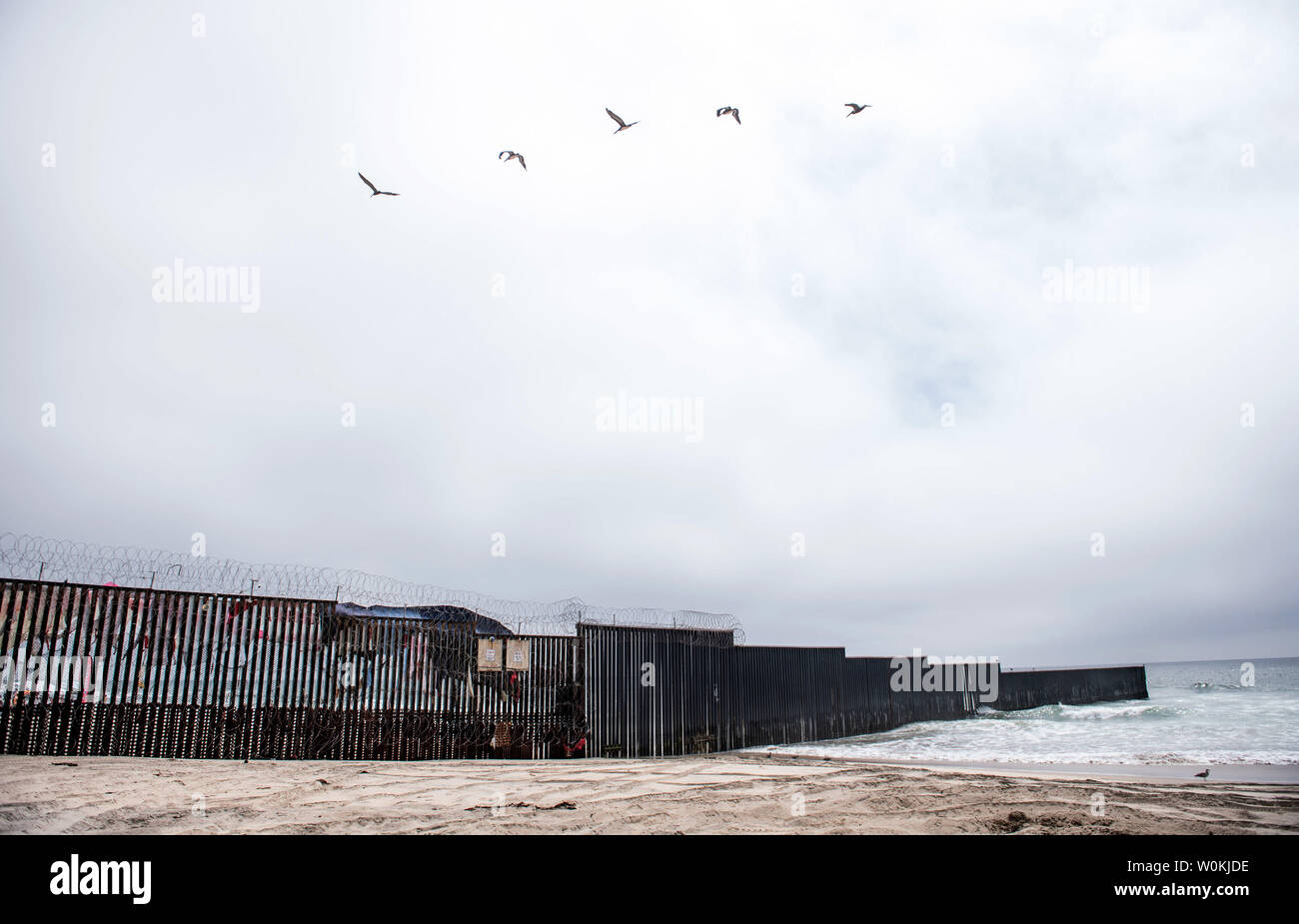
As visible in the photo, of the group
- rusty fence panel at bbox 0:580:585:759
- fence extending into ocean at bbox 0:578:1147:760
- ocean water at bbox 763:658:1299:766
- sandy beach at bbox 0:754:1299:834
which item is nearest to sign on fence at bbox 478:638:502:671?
fence extending into ocean at bbox 0:578:1147:760

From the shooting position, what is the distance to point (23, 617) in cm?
1016

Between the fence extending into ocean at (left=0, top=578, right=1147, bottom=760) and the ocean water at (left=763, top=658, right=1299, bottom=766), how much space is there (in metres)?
2.93

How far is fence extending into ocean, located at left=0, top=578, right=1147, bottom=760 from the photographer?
10.3 metres

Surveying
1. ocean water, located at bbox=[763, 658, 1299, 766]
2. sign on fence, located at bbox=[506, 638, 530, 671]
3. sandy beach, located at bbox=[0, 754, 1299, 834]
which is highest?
sign on fence, located at bbox=[506, 638, 530, 671]

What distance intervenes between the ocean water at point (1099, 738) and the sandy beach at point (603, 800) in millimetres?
4968

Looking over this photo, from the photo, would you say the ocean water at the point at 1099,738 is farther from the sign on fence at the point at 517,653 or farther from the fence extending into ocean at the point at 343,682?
the sign on fence at the point at 517,653

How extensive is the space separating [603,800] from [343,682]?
661 cm

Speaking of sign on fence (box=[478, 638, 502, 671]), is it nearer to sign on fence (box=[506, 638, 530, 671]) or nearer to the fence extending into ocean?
the fence extending into ocean

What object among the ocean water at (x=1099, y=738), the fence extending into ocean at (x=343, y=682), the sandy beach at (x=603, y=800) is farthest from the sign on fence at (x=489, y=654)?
the ocean water at (x=1099, y=738)

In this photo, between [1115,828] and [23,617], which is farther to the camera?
[23,617]
